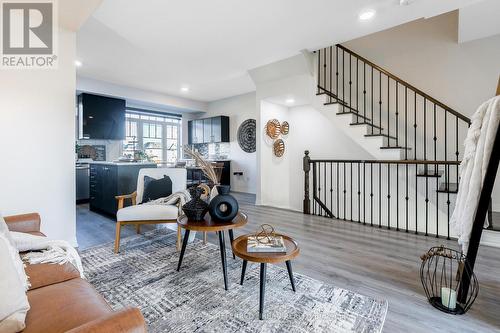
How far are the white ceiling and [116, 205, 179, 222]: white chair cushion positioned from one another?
2.28m

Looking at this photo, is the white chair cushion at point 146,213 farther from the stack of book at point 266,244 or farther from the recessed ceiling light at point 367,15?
the recessed ceiling light at point 367,15

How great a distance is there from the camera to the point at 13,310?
0.89 metres

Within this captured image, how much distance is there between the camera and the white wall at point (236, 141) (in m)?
6.68

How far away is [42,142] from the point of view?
2.63 metres

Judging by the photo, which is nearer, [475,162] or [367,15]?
[475,162]

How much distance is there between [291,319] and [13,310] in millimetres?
1390

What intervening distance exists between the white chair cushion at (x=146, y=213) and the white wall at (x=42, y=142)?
2.42 ft

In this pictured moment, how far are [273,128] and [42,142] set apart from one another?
3905mm

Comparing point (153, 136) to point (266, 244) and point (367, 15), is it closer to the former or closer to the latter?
point (367, 15)

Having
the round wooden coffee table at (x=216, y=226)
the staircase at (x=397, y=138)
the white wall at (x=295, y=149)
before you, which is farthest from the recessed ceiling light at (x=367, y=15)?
the round wooden coffee table at (x=216, y=226)

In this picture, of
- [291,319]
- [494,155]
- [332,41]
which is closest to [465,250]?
[494,155]

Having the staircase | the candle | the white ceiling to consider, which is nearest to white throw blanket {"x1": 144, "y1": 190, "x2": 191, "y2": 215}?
the white ceiling

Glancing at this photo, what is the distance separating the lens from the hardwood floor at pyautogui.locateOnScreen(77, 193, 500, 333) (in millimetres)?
1590

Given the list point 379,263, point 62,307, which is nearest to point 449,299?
point 379,263
